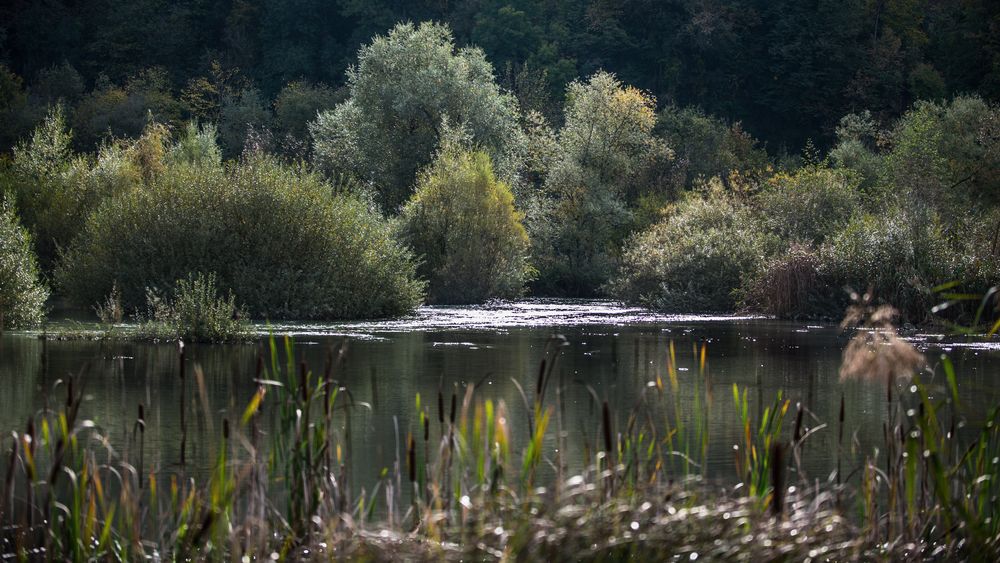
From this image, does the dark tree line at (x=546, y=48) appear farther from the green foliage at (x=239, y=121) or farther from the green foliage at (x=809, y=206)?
the green foliage at (x=809, y=206)

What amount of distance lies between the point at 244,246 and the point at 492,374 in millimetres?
14983

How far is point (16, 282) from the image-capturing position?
29625 mm

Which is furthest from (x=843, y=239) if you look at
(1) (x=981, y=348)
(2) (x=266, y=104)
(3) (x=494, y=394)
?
(2) (x=266, y=104)

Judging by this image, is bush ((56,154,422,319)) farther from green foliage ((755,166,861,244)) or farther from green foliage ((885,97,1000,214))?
green foliage ((885,97,1000,214))

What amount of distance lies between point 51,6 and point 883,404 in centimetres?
6493

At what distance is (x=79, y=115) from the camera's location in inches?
2566

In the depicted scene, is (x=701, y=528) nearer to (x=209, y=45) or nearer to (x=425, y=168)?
(x=425, y=168)

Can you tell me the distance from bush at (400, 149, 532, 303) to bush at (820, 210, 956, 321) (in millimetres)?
12159

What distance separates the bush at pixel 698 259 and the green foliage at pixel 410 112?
1010 cm

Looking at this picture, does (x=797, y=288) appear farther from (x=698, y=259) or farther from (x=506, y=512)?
(x=506, y=512)

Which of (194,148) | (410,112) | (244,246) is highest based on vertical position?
(410,112)

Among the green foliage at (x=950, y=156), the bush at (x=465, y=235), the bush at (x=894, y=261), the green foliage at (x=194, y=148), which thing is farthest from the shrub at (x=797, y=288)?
the green foliage at (x=194, y=148)

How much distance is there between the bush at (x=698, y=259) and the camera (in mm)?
41094

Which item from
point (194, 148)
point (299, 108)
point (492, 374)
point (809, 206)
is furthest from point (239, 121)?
Answer: point (492, 374)
